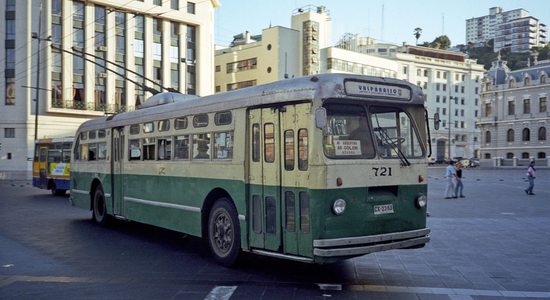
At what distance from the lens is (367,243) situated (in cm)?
737

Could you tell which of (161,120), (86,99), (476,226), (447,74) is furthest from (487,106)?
(161,120)

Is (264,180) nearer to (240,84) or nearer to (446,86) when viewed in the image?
(240,84)

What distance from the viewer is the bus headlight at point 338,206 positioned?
7120mm

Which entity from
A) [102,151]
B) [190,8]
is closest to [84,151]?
[102,151]

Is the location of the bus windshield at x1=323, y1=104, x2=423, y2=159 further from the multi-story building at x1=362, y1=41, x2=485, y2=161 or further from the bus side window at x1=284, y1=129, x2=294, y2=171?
the multi-story building at x1=362, y1=41, x2=485, y2=161

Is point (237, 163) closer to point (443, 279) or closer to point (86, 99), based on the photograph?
point (443, 279)

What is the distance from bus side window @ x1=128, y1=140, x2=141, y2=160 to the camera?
1190 centimetres

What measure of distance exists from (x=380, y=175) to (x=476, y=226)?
7.46 m

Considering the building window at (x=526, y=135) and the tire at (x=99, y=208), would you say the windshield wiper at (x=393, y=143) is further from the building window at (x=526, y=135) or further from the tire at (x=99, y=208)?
the building window at (x=526, y=135)

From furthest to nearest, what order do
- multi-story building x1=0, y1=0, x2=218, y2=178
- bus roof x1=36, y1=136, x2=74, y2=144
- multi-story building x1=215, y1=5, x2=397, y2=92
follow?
multi-story building x1=215, y1=5, x2=397, y2=92 < multi-story building x1=0, y1=0, x2=218, y2=178 < bus roof x1=36, y1=136, x2=74, y2=144

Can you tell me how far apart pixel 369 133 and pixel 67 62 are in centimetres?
4622

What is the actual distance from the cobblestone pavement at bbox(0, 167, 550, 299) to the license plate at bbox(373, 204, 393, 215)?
104cm

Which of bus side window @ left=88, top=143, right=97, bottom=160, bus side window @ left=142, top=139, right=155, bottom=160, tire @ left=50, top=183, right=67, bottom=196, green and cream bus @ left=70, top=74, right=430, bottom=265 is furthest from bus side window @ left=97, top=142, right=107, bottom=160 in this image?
tire @ left=50, top=183, right=67, bottom=196

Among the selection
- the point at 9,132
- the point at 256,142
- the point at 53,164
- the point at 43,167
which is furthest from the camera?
the point at 9,132
